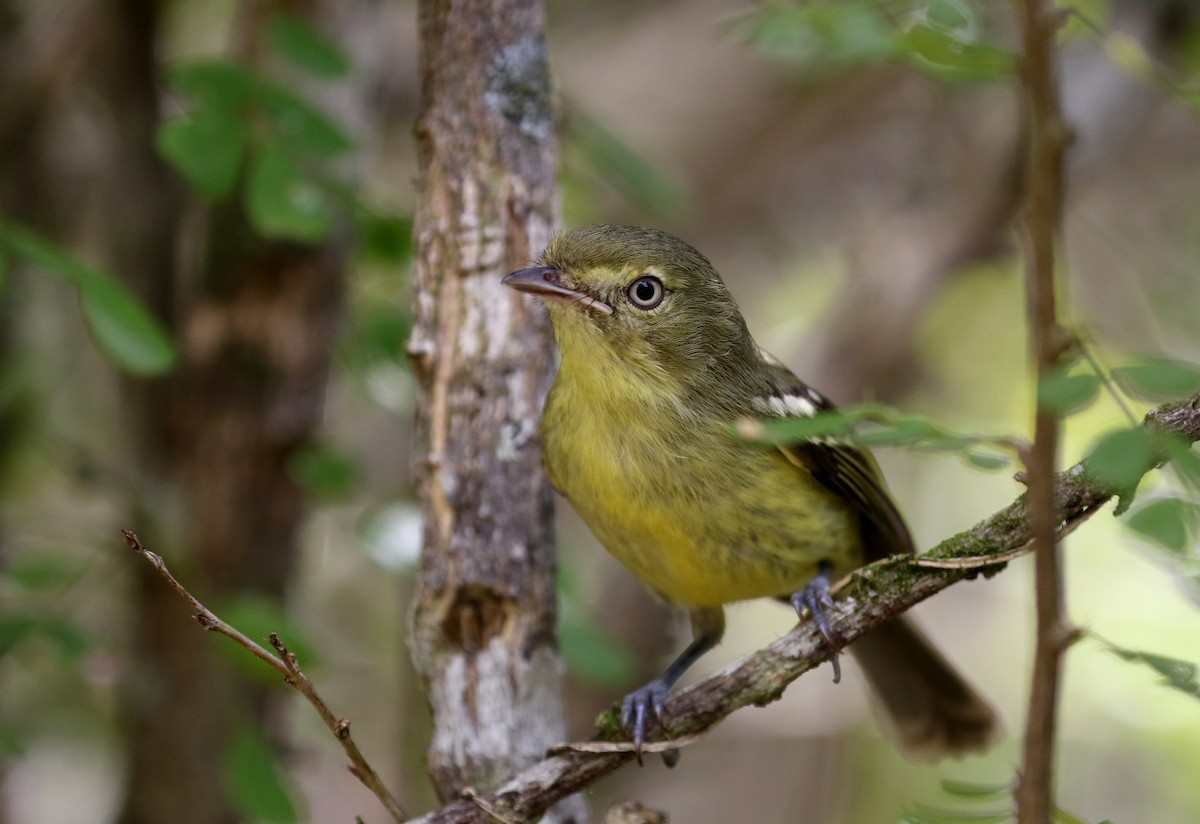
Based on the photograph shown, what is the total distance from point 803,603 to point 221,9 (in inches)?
162

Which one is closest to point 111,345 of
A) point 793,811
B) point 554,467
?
point 554,467

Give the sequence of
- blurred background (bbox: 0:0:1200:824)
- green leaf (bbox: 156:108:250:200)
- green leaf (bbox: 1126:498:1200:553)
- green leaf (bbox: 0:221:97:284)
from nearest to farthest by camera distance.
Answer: green leaf (bbox: 1126:498:1200:553) → green leaf (bbox: 0:221:97:284) → green leaf (bbox: 156:108:250:200) → blurred background (bbox: 0:0:1200:824)

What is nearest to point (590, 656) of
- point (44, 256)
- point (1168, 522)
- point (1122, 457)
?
point (44, 256)

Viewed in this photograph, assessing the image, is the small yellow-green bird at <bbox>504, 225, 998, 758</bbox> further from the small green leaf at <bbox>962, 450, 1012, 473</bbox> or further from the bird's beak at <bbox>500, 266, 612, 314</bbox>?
the small green leaf at <bbox>962, 450, 1012, 473</bbox>

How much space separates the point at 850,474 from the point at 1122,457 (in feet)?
6.41

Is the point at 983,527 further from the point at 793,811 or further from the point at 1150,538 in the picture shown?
the point at 793,811

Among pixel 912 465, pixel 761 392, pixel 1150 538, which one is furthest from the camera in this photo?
pixel 912 465

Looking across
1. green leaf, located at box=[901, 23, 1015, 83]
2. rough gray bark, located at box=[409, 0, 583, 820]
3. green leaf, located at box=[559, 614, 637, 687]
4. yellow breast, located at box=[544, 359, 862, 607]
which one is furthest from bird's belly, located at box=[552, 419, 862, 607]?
green leaf, located at box=[901, 23, 1015, 83]

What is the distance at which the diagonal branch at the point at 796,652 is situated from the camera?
254 cm

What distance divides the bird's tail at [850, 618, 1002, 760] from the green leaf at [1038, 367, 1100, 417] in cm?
254

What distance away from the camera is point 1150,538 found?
1979 millimetres

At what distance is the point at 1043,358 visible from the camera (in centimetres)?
176

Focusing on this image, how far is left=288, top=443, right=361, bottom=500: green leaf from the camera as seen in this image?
421 centimetres

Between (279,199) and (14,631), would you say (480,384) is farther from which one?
(14,631)
